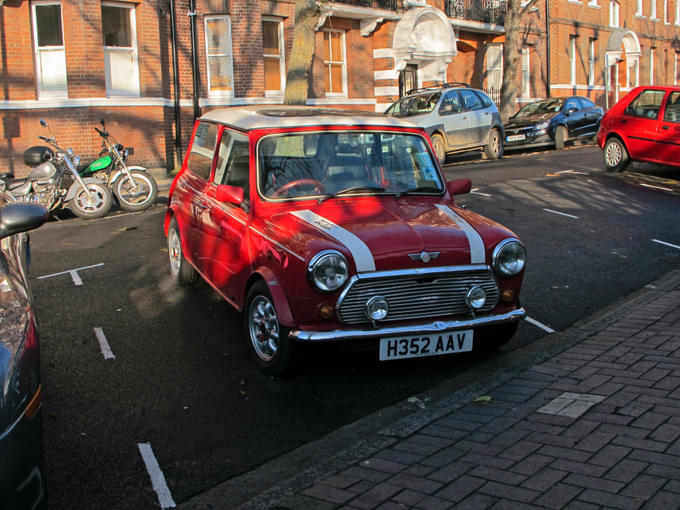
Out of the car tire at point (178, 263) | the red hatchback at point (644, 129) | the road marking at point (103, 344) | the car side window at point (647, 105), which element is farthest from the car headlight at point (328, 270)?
the car side window at point (647, 105)

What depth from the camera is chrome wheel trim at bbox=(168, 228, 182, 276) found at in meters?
7.94

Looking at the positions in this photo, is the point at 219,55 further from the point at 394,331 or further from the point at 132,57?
the point at 394,331

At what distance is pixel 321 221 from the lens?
5.55 meters

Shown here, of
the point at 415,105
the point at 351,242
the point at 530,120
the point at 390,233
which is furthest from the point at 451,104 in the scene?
the point at 351,242

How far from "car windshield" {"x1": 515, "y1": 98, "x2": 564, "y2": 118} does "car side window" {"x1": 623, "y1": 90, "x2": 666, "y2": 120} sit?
914 centimetres

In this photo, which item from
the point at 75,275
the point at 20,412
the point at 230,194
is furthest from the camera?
the point at 75,275

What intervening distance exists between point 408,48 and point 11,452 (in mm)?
26895

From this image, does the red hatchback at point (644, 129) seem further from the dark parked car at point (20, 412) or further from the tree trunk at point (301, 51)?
the dark parked car at point (20, 412)

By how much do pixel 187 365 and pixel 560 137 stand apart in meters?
20.1

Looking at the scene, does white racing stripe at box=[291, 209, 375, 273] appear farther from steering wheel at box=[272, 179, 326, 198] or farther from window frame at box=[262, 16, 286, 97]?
window frame at box=[262, 16, 286, 97]

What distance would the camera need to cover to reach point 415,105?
20047 millimetres

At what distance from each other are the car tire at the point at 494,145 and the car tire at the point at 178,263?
1398cm

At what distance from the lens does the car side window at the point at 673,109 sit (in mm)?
14461

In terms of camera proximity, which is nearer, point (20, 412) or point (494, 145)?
point (20, 412)
